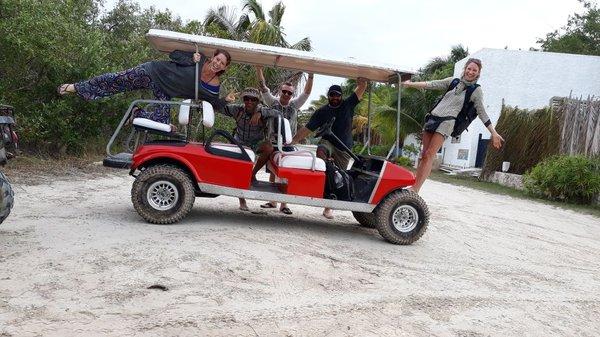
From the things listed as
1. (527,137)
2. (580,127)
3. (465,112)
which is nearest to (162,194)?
(465,112)

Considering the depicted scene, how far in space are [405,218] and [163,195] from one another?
264 centimetres

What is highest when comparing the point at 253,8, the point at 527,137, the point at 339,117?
the point at 253,8

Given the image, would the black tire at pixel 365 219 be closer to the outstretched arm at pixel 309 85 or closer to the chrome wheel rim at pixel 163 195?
the outstretched arm at pixel 309 85

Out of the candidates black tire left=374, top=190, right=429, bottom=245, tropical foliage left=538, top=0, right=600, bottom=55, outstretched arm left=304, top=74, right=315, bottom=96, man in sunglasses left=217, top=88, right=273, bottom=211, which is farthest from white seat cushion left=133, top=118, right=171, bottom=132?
tropical foliage left=538, top=0, right=600, bottom=55

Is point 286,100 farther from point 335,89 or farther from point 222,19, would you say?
point 222,19

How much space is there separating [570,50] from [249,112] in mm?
39579

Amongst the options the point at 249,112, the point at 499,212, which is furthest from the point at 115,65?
the point at 499,212

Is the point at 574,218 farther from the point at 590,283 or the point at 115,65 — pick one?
the point at 115,65

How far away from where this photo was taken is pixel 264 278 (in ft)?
13.9

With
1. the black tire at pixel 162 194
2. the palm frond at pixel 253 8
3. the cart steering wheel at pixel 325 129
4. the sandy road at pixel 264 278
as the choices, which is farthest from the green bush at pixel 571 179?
the palm frond at pixel 253 8

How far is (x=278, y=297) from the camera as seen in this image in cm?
389

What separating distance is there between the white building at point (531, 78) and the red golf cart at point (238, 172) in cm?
1774

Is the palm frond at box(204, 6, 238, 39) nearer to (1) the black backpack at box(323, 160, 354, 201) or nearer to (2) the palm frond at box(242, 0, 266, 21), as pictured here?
(2) the palm frond at box(242, 0, 266, 21)

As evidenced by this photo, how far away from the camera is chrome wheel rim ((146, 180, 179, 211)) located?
5637 mm
